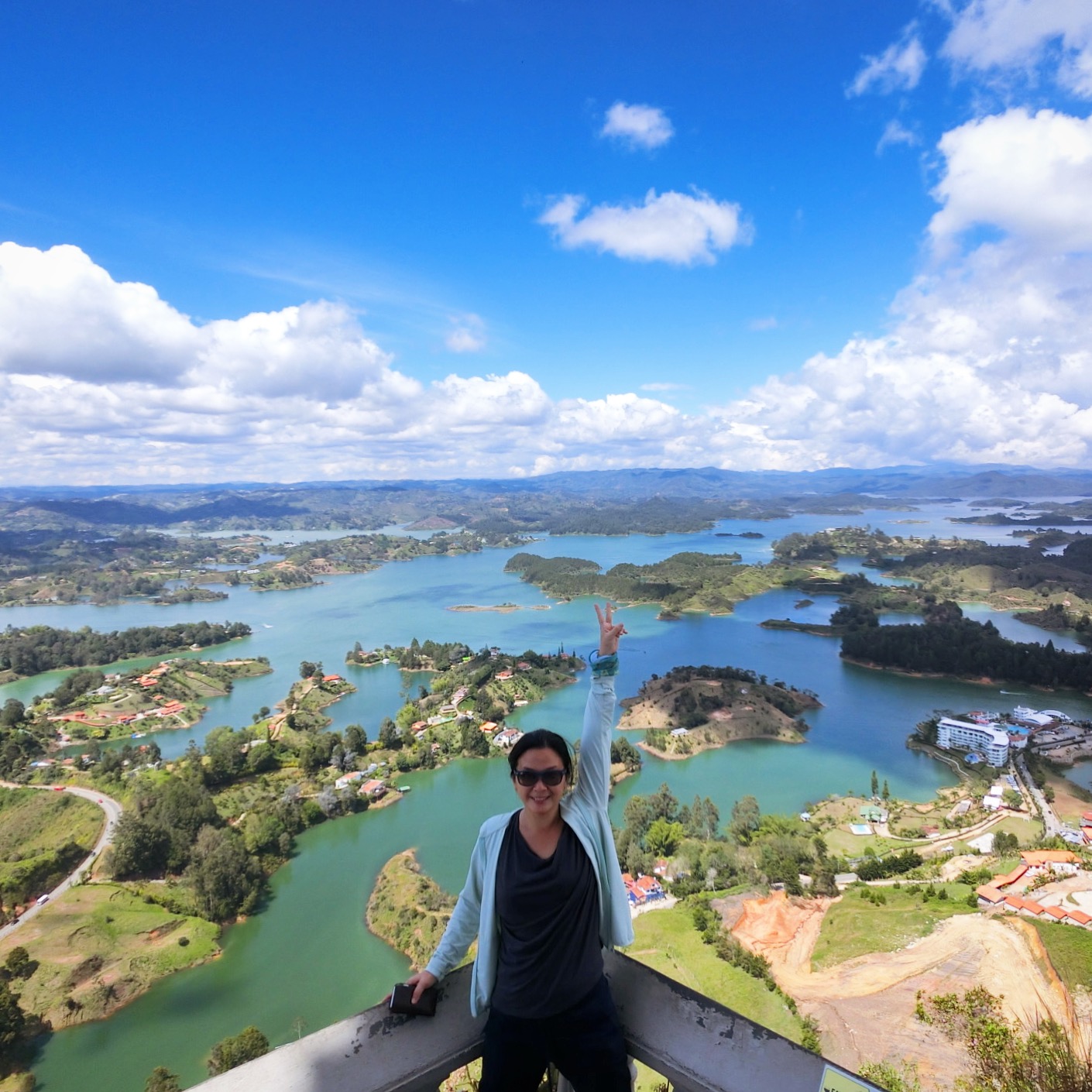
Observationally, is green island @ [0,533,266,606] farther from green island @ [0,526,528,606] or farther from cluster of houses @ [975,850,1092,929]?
cluster of houses @ [975,850,1092,929]

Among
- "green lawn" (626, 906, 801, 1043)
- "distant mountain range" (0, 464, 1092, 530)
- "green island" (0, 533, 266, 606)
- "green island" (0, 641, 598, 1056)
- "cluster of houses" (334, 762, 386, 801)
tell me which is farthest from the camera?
"distant mountain range" (0, 464, 1092, 530)

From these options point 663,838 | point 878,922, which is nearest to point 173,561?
point 663,838

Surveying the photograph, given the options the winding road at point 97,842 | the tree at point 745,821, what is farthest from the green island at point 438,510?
the tree at point 745,821

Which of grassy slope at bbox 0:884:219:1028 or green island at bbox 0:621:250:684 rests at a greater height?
grassy slope at bbox 0:884:219:1028

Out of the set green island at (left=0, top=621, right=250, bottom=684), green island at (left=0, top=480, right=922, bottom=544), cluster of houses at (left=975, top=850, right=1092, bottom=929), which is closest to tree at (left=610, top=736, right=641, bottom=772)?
cluster of houses at (left=975, top=850, right=1092, bottom=929)

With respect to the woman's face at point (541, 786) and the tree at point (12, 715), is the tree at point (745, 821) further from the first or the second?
the tree at point (12, 715)

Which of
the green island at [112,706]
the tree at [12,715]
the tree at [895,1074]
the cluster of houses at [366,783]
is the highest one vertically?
the tree at [895,1074]

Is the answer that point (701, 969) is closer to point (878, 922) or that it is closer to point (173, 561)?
point (878, 922)
